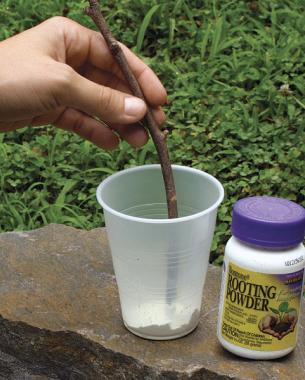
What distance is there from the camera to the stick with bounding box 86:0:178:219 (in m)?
2.14

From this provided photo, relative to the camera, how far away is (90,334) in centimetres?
225

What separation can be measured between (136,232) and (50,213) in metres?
1.36

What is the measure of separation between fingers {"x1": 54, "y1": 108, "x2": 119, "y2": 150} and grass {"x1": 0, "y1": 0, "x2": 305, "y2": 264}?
2.77 feet

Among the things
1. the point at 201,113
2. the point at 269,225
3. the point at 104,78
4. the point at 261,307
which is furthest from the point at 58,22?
the point at 201,113

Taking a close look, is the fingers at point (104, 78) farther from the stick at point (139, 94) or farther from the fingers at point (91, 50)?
the stick at point (139, 94)

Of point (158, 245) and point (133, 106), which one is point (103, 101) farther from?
point (158, 245)

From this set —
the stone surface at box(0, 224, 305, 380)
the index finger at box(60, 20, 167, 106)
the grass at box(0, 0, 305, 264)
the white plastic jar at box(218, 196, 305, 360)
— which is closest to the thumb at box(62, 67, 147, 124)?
the index finger at box(60, 20, 167, 106)

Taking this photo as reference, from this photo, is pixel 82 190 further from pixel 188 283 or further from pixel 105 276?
pixel 188 283

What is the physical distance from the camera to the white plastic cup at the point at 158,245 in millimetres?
2051

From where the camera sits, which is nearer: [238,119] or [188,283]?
[188,283]

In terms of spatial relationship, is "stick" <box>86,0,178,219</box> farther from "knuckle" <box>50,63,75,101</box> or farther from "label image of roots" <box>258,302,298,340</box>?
"label image of roots" <box>258,302,298,340</box>

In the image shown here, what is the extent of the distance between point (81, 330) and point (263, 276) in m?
0.62

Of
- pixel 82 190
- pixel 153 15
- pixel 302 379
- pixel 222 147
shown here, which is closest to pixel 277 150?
pixel 222 147

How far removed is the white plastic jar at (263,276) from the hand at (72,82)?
1.50 feet
